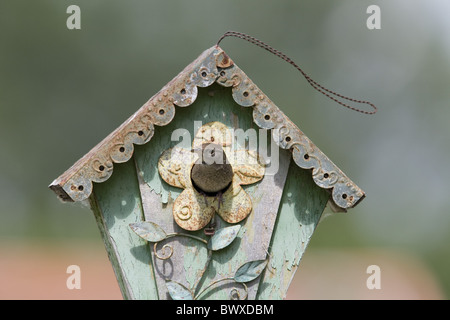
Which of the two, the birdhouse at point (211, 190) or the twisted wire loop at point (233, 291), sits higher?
the birdhouse at point (211, 190)

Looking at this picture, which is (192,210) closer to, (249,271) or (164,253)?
(164,253)

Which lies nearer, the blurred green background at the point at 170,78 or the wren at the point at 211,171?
the wren at the point at 211,171

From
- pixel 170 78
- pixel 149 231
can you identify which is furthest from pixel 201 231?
pixel 170 78

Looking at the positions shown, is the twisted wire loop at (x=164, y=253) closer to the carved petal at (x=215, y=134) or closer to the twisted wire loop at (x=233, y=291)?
the twisted wire loop at (x=233, y=291)

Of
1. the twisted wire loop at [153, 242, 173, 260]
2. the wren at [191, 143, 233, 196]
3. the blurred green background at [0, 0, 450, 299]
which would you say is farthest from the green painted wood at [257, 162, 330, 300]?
the blurred green background at [0, 0, 450, 299]

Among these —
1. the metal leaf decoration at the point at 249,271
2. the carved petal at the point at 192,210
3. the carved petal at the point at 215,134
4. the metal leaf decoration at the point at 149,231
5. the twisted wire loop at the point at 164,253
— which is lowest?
the metal leaf decoration at the point at 249,271

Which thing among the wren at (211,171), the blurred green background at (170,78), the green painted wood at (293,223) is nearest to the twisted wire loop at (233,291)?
the green painted wood at (293,223)

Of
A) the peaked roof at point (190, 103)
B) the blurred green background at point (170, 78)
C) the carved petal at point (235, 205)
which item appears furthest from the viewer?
the blurred green background at point (170, 78)
